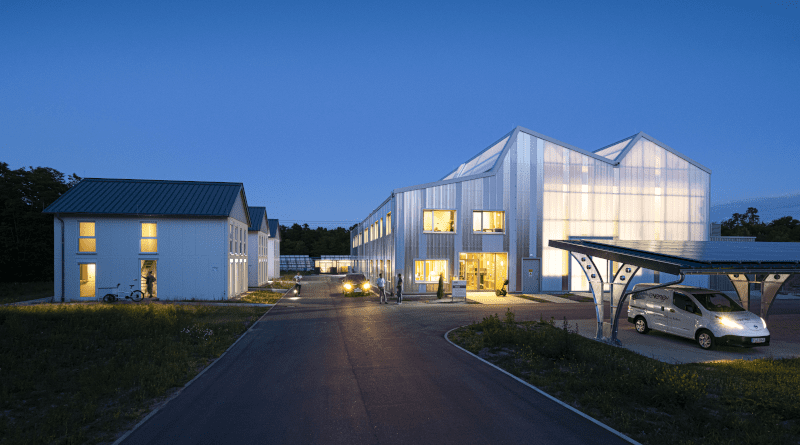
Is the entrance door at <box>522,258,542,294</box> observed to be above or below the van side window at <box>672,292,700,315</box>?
below

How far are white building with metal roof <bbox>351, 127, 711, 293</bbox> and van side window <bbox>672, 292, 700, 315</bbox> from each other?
17331mm

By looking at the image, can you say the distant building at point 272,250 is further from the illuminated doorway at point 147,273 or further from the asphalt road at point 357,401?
the asphalt road at point 357,401

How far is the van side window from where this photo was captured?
1297 cm

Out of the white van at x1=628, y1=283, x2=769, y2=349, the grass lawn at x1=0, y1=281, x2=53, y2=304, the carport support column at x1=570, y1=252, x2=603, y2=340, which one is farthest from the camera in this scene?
the grass lawn at x1=0, y1=281, x2=53, y2=304

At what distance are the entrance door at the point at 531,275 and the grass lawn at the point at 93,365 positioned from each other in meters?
20.6

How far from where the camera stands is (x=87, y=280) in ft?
85.1

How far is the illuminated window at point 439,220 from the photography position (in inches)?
1196

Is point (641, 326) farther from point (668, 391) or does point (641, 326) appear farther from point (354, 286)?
point (354, 286)

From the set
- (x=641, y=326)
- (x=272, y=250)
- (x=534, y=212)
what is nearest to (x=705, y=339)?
(x=641, y=326)

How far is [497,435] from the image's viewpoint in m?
6.24

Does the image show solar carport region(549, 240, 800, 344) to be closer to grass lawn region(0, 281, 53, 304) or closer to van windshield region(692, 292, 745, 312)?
van windshield region(692, 292, 745, 312)

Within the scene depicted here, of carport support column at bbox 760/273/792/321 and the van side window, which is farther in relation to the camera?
carport support column at bbox 760/273/792/321

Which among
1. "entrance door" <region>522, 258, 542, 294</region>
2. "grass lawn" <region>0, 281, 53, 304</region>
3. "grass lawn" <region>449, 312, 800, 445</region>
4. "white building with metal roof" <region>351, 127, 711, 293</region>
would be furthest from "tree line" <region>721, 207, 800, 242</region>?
"grass lawn" <region>0, 281, 53, 304</region>

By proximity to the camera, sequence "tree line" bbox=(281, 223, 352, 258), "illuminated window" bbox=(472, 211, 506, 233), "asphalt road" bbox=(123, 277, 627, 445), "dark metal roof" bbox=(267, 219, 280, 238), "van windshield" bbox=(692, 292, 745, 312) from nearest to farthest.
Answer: "asphalt road" bbox=(123, 277, 627, 445), "van windshield" bbox=(692, 292, 745, 312), "illuminated window" bbox=(472, 211, 506, 233), "dark metal roof" bbox=(267, 219, 280, 238), "tree line" bbox=(281, 223, 352, 258)
